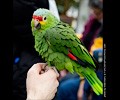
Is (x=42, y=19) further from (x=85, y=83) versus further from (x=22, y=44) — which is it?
(x=85, y=83)

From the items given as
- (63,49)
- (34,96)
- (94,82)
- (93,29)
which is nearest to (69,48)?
(63,49)

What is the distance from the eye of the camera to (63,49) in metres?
1.39

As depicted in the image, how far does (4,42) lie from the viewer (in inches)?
58.5

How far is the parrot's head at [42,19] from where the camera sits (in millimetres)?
1348

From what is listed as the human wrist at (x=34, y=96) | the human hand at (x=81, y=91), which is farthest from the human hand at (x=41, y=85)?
the human hand at (x=81, y=91)

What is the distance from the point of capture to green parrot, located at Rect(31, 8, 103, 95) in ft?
4.53

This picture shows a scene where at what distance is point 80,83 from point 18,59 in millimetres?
784

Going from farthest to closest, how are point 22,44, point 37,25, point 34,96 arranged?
point 22,44 → point 37,25 → point 34,96

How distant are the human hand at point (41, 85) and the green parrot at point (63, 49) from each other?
0.10 meters

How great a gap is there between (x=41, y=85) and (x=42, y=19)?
20 cm

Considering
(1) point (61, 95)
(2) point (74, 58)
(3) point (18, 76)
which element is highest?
(2) point (74, 58)

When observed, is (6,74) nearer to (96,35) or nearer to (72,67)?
(72,67)

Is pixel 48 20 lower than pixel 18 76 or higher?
higher

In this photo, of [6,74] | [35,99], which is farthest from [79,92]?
[35,99]
